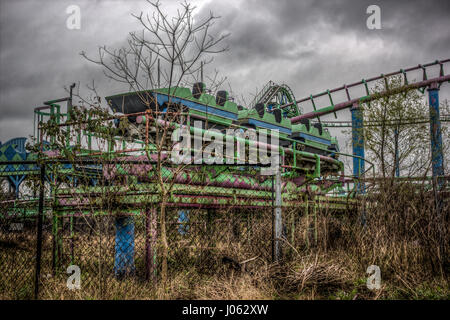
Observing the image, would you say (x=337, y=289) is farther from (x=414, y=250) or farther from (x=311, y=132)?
(x=311, y=132)

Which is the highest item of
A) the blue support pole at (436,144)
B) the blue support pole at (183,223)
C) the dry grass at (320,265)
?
the blue support pole at (436,144)

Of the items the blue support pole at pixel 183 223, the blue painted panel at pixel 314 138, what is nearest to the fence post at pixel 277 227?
the blue support pole at pixel 183 223

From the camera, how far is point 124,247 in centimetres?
613

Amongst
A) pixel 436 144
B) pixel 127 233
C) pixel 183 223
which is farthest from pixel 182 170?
pixel 436 144

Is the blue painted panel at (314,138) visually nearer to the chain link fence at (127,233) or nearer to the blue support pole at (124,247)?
the chain link fence at (127,233)

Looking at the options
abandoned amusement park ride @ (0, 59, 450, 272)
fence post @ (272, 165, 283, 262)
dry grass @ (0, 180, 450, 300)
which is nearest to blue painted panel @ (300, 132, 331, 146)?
abandoned amusement park ride @ (0, 59, 450, 272)

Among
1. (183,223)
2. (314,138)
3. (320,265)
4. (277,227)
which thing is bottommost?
(320,265)

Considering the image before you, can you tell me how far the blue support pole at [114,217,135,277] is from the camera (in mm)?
5719

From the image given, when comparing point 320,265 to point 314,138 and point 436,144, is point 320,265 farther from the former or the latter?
point 314,138

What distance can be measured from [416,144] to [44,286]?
8424 millimetres

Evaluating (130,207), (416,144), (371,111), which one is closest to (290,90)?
(371,111)

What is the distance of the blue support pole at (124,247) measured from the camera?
5719mm

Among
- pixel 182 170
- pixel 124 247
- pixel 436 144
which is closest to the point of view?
pixel 182 170

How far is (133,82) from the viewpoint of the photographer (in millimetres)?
4797
